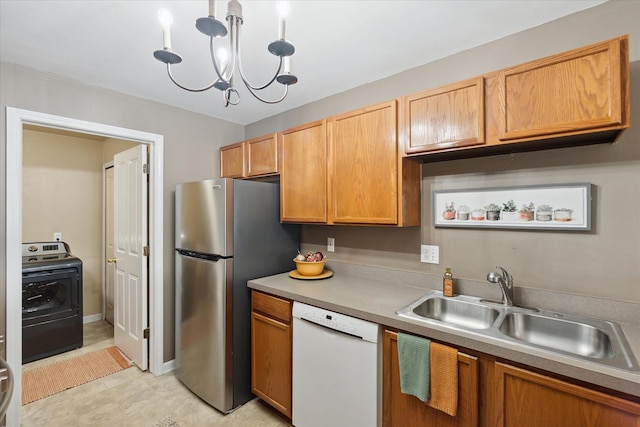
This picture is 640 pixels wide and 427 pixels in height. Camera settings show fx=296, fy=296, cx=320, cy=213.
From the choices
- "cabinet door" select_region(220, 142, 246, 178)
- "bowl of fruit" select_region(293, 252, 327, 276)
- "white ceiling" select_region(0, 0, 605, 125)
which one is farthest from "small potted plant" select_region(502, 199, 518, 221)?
"cabinet door" select_region(220, 142, 246, 178)

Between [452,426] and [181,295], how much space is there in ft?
7.01

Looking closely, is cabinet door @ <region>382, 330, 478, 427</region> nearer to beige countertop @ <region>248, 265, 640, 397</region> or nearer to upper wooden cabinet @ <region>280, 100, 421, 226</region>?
beige countertop @ <region>248, 265, 640, 397</region>

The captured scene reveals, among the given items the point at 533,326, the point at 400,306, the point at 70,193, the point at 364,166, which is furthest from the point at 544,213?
the point at 70,193

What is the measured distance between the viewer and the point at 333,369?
1.70 metres

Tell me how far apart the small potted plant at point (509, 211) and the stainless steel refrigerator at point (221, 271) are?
1.61 metres

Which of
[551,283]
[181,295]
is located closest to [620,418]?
[551,283]

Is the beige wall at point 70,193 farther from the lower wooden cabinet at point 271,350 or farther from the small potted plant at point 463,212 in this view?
the small potted plant at point 463,212

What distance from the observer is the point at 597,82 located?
1254 millimetres

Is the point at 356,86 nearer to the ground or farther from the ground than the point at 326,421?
farther from the ground

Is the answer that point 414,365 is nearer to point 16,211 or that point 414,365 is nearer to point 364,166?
point 364,166

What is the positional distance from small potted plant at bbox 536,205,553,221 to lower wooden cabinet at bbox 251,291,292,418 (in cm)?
154

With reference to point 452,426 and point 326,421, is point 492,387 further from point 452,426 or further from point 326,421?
point 326,421

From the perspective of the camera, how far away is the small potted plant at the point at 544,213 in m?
1.57

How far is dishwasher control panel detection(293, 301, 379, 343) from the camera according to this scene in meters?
1.55
